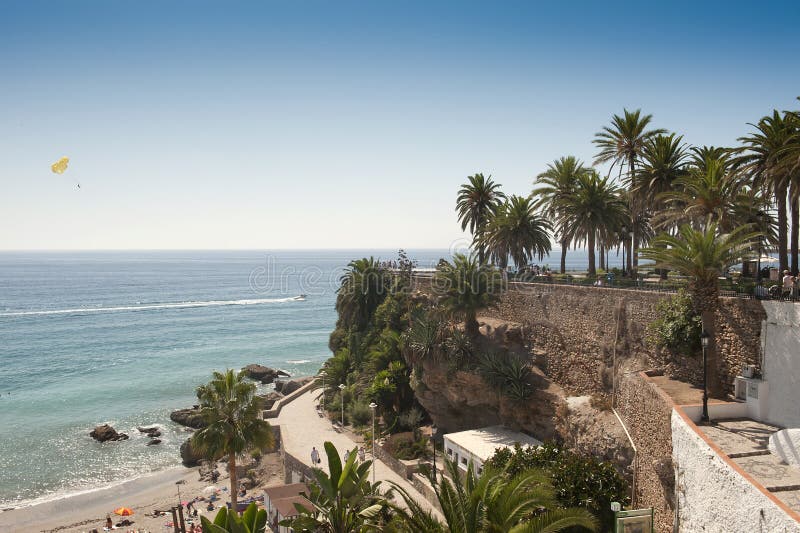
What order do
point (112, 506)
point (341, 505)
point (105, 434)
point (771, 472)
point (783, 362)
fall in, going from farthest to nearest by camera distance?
point (105, 434) < point (112, 506) < point (783, 362) < point (341, 505) < point (771, 472)

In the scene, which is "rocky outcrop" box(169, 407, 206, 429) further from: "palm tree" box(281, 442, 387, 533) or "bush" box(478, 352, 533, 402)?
"palm tree" box(281, 442, 387, 533)

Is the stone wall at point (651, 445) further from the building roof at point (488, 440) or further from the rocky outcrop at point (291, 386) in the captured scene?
the rocky outcrop at point (291, 386)

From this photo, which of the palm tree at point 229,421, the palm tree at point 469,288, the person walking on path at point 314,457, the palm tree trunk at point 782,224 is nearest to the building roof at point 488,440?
the palm tree at point 469,288

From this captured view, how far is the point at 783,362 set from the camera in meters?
16.8

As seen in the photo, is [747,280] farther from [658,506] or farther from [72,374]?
[72,374]

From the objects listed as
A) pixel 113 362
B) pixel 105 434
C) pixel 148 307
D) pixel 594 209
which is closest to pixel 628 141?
pixel 594 209

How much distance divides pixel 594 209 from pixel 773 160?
10178mm

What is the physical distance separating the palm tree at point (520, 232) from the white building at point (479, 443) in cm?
1318

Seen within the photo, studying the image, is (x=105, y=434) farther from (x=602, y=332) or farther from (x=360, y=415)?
(x=602, y=332)

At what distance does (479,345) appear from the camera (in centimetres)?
3039

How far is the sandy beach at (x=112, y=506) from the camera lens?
29.3m

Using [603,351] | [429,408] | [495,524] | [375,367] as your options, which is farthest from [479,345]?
[495,524]

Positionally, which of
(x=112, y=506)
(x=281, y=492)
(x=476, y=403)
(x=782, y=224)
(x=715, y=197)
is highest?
(x=715, y=197)

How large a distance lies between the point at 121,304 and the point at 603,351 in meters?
119
